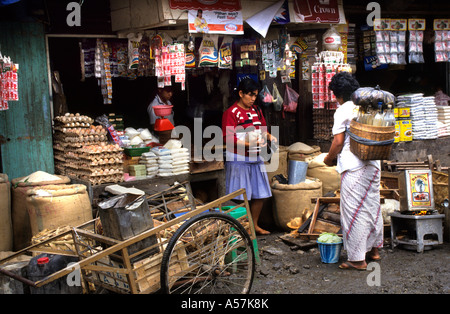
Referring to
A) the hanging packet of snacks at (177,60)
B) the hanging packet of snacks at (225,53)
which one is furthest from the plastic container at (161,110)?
the hanging packet of snacks at (225,53)

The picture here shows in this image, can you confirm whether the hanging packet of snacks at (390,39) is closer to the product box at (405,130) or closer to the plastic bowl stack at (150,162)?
the product box at (405,130)

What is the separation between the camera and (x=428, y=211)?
620 centimetres

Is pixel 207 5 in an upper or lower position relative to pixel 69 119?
upper

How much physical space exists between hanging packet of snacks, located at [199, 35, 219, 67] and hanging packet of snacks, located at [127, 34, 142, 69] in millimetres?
948

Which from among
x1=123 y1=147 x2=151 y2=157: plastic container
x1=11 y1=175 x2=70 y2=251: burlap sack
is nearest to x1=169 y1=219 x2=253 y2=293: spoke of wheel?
x1=11 y1=175 x2=70 y2=251: burlap sack

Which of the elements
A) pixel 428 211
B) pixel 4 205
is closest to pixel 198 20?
pixel 4 205

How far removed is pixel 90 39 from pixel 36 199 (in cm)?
290

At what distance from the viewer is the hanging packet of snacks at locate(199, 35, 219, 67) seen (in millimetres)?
7559

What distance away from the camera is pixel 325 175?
7906 mm

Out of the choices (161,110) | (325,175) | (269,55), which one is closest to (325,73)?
(269,55)

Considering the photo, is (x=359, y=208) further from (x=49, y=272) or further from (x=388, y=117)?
(x=49, y=272)

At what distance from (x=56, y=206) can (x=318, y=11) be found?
198 inches

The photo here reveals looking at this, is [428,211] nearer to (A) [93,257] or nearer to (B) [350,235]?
(B) [350,235]

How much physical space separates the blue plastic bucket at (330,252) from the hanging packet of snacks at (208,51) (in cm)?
330
